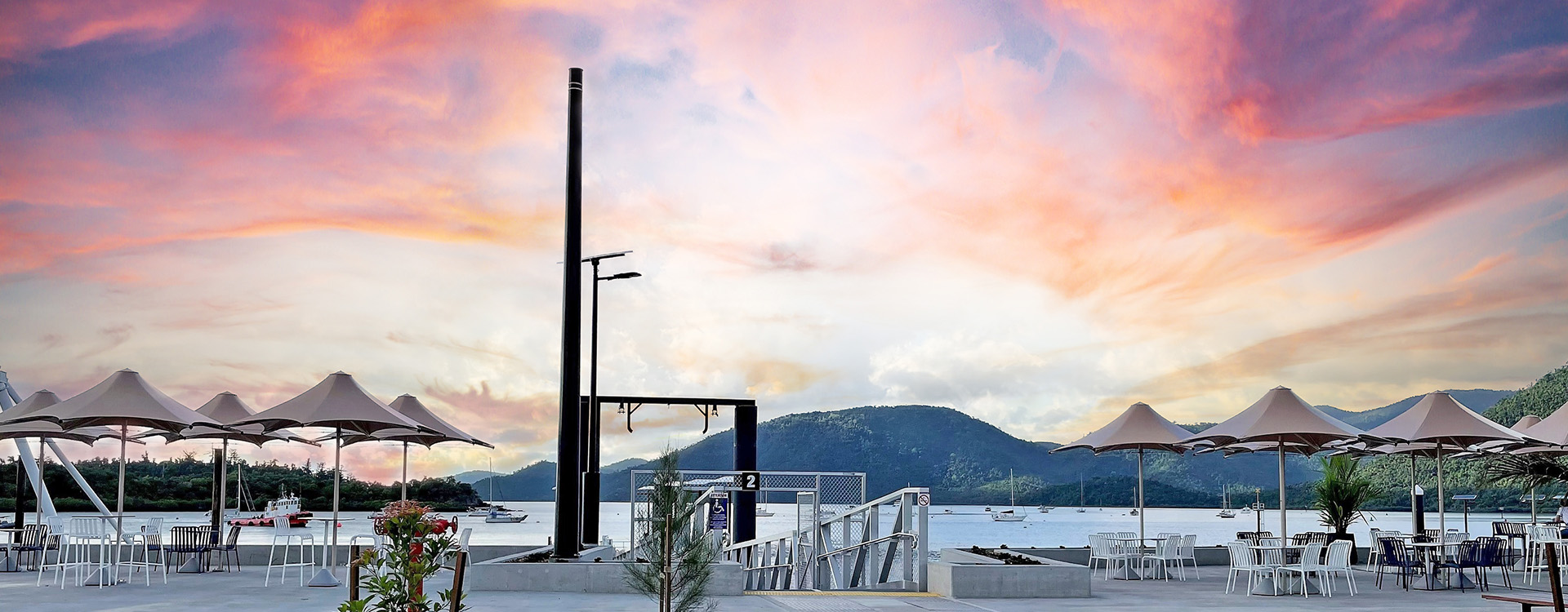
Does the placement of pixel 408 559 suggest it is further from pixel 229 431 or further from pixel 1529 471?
pixel 1529 471

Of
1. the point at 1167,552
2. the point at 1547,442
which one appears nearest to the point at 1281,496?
the point at 1167,552

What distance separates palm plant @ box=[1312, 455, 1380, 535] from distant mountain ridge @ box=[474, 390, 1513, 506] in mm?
31888

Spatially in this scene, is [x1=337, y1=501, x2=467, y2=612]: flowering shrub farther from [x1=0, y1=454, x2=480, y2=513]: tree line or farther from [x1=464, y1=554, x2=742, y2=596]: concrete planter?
[x1=0, y1=454, x2=480, y2=513]: tree line

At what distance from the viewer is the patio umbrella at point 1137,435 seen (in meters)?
21.1

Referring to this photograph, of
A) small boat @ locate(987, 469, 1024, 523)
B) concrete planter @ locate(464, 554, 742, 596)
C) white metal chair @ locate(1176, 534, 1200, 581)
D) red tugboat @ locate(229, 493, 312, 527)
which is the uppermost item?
concrete planter @ locate(464, 554, 742, 596)

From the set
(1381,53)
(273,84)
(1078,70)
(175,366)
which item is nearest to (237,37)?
(273,84)

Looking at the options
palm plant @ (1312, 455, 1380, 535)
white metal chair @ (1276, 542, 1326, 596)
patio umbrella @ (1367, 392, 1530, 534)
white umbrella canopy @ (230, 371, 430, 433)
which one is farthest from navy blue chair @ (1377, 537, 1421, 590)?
white umbrella canopy @ (230, 371, 430, 433)

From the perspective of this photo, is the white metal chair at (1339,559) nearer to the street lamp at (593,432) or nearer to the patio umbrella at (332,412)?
the street lamp at (593,432)

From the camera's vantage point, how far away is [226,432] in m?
18.9

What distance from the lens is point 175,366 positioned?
122ft

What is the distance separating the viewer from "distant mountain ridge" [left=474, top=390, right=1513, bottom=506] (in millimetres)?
90688

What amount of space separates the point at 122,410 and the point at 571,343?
254 inches

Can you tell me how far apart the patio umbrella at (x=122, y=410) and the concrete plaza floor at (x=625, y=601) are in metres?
1.62

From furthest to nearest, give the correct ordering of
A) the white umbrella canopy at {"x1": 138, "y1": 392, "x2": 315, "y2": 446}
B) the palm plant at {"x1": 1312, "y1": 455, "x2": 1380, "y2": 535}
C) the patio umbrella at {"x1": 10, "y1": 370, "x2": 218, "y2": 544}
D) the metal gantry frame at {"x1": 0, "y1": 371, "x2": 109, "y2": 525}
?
the metal gantry frame at {"x1": 0, "y1": 371, "x2": 109, "y2": 525}, the palm plant at {"x1": 1312, "y1": 455, "x2": 1380, "y2": 535}, the white umbrella canopy at {"x1": 138, "y1": 392, "x2": 315, "y2": 446}, the patio umbrella at {"x1": 10, "y1": 370, "x2": 218, "y2": 544}
